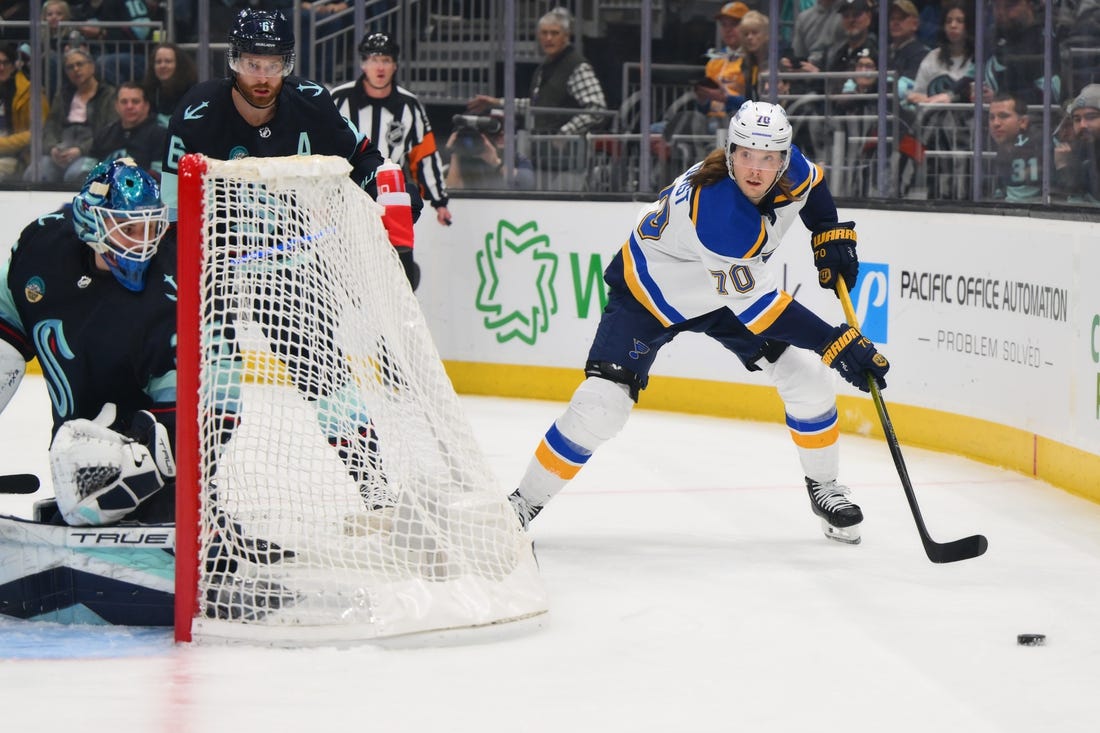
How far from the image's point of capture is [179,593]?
9.35 feet

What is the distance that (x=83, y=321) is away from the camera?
2947 millimetres

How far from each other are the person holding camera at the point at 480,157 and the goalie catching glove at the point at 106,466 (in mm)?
3743

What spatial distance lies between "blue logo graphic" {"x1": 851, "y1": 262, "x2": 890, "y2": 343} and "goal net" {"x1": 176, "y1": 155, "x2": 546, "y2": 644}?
2498 millimetres

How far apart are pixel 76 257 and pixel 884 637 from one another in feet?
5.33

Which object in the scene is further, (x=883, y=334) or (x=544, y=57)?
(x=544, y=57)

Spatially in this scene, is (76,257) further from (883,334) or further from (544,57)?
(544,57)

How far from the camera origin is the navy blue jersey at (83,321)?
295 centimetres

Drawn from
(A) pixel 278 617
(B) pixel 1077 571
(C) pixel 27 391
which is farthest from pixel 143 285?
(C) pixel 27 391

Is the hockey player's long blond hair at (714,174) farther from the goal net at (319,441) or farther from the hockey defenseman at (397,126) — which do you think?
the hockey defenseman at (397,126)

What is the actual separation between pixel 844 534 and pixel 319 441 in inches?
55.9

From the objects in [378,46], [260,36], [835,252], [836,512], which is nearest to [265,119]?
[260,36]

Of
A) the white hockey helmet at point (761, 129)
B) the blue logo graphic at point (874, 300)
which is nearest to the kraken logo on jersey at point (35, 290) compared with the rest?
the white hockey helmet at point (761, 129)

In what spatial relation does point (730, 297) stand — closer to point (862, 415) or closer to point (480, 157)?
point (862, 415)

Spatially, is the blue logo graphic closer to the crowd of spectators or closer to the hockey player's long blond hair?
the crowd of spectators
